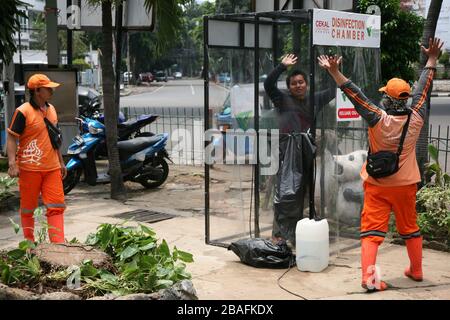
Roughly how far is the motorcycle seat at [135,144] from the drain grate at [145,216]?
165 cm

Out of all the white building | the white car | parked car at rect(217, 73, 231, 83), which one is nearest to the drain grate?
parked car at rect(217, 73, 231, 83)

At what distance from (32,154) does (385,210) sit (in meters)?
3.20

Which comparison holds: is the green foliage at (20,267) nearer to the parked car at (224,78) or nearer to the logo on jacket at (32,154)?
the logo on jacket at (32,154)

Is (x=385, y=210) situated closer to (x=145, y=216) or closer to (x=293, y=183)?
(x=293, y=183)

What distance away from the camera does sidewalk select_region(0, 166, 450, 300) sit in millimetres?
5141

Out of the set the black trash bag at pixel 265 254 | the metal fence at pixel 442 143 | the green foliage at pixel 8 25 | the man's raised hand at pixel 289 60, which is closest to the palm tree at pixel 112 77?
the green foliage at pixel 8 25

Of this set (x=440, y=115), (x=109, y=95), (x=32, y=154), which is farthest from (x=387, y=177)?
(x=440, y=115)

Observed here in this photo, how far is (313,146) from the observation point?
589 centimetres

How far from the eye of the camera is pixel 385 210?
205 inches

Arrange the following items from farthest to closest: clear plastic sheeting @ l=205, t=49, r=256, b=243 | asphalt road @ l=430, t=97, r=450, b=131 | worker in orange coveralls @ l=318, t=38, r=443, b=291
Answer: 1. asphalt road @ l=430, t=97, r=450, b=131
2. clear plastic sheeting @ l=205, t=49, r=256, b=243
3. worker in orange coveralls @ l=318, t=38, r=443, b=291

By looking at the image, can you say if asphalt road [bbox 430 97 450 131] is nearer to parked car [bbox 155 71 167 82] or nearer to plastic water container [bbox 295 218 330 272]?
plastic water container [bbox 295 218 330 272]

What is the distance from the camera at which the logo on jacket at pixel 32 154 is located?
19.5 ft

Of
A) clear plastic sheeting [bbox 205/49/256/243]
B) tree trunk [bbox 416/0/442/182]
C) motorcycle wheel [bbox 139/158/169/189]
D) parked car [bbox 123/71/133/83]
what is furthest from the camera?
parked car [bbox 123/71/133/83]

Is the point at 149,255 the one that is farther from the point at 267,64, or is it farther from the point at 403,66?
the point at 403,66
